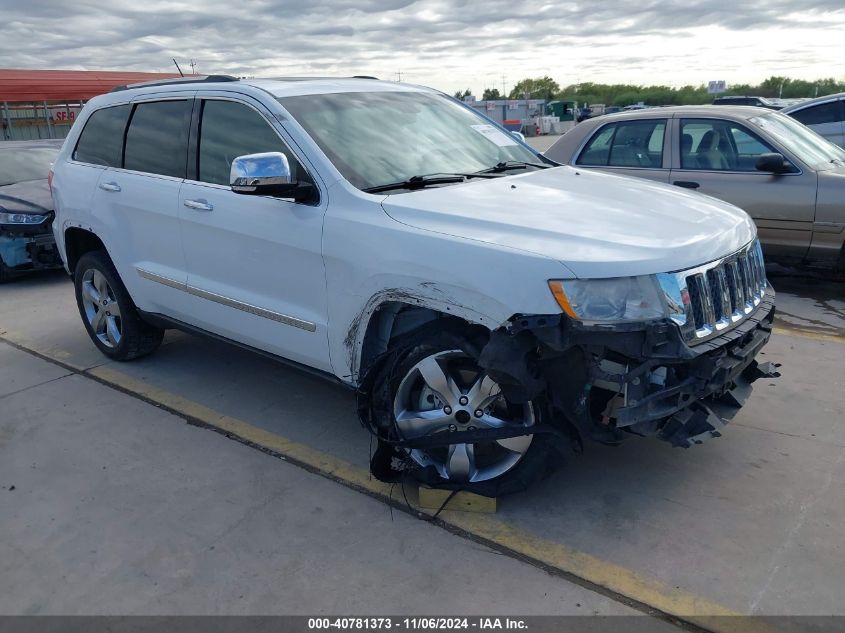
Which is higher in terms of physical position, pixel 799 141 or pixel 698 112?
pixel 698 112

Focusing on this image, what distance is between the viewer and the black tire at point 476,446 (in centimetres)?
312

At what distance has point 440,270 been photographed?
3.04 metres

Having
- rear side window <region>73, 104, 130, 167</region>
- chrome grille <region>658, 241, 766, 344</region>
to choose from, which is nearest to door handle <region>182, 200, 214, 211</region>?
rear side window <region>73, 104, 130, 167</region>

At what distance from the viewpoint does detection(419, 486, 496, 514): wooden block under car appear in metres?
3.35

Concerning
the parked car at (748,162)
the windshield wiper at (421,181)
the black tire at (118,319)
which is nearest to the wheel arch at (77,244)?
the black tire at (118,319)

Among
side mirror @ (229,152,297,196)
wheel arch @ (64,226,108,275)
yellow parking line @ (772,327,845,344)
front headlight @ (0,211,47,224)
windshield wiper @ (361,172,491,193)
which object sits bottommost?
yellow parking line @ (772,327,845,344)

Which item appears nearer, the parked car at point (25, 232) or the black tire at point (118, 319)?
the black tire at point (118, 319)

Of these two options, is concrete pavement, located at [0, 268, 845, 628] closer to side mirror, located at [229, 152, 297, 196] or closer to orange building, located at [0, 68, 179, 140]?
side mirror, located at [229, 152, 297, 196]

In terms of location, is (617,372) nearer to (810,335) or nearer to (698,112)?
(810,335)

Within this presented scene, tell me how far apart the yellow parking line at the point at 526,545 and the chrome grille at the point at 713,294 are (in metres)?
0.99

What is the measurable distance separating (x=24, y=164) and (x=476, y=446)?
8438mm

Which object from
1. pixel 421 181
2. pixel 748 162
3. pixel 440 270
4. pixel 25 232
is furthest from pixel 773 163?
pixel 25 232

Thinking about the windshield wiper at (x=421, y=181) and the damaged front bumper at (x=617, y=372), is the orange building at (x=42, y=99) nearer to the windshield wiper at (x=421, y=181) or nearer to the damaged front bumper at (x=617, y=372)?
the windshield wiper at (x=421, y=181)

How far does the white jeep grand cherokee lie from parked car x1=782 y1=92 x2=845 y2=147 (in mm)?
8193
